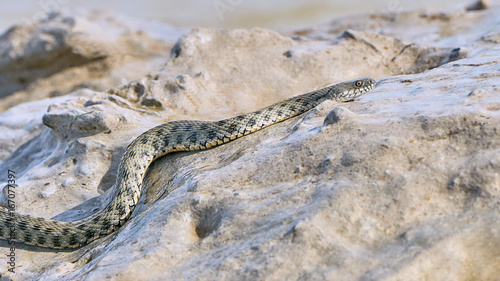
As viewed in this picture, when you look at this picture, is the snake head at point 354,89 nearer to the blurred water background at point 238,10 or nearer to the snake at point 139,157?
the snake at point 139,157

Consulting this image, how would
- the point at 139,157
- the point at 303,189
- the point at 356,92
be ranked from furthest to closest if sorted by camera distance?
the point at 356,92, the point at 139,157, the point at 303,189

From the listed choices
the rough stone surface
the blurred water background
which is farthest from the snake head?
the blurred water background

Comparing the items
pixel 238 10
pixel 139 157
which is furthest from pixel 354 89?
pixel 238 10

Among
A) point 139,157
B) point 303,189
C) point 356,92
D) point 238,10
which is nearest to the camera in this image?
point 303,189

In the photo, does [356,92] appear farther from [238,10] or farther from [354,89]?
[238,10]

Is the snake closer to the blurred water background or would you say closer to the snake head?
the snake head

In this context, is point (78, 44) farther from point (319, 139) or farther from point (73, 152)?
point (319, 139)

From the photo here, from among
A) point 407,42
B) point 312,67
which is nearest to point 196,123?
point 312,67
